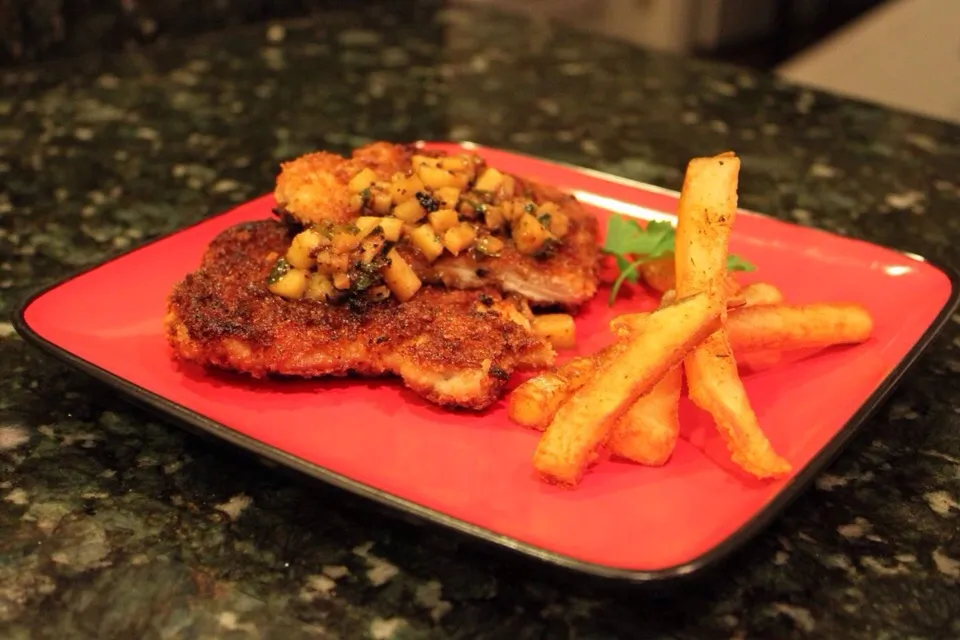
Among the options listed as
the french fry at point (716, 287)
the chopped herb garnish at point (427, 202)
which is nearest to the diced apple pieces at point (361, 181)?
the chopped herb garnish at point (427, 202)

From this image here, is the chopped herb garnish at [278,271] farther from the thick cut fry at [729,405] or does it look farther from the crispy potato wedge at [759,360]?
the crispy potato wedge at [759,360]

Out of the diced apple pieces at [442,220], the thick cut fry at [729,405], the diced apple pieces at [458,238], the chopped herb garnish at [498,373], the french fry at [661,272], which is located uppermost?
the diced apple pieces at [442,220]

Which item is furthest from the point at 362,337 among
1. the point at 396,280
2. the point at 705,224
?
the point at 705,224

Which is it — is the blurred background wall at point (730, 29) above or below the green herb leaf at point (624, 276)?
below

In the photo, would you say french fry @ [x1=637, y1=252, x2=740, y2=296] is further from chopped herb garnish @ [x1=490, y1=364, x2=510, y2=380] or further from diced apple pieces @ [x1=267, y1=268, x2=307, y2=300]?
diced apple pieces @ [x1=267, y1=268, x2=307, y2=300]

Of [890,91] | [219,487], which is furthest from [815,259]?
[890,91]

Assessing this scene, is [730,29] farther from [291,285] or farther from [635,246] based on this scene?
[291,285]

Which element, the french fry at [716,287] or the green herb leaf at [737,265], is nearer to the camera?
the french fry at [716,287]

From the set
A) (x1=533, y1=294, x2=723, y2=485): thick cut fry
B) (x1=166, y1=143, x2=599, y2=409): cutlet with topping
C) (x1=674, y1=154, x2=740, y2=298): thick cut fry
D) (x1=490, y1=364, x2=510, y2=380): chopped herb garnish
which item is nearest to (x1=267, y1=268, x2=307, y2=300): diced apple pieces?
(x1=166, y1=143, x2=599, y2=409): cutlet with topping
